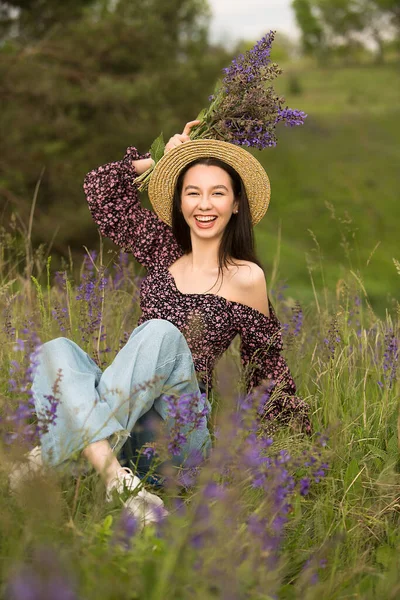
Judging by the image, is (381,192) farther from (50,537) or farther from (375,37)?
(375,37)

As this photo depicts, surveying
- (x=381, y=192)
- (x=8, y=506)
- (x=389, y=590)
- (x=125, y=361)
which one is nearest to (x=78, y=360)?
(x=125, y=361)

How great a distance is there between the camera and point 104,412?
7.43 feet

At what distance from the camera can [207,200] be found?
297cm

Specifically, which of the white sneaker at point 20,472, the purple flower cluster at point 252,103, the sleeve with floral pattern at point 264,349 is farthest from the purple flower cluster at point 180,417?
the purple flower cluster at point 252,103

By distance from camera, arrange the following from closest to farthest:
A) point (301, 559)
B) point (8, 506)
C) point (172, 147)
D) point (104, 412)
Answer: point (8, 506) < point (301, 559) < point (104, 412) < point (172, 147)

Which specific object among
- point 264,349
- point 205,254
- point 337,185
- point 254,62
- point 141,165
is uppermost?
point 254,62

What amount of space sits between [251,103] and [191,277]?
2.44ft

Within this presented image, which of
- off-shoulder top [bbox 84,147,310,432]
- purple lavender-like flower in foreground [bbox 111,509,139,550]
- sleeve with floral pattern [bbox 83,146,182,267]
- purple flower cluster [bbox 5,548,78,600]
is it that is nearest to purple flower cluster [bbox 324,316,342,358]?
off-shoulder top [bbox 84,147,310,432]

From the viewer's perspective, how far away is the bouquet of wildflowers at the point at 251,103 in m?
2.95

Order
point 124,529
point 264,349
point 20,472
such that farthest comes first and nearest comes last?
point 264,349
point 20,472
point 124,529

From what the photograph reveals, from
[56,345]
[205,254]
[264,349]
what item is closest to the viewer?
[56,345]

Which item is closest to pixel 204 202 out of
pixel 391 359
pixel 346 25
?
pixel 391 359

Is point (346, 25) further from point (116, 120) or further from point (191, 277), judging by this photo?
point (191, 277)

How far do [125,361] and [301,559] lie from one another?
2.75 feet
